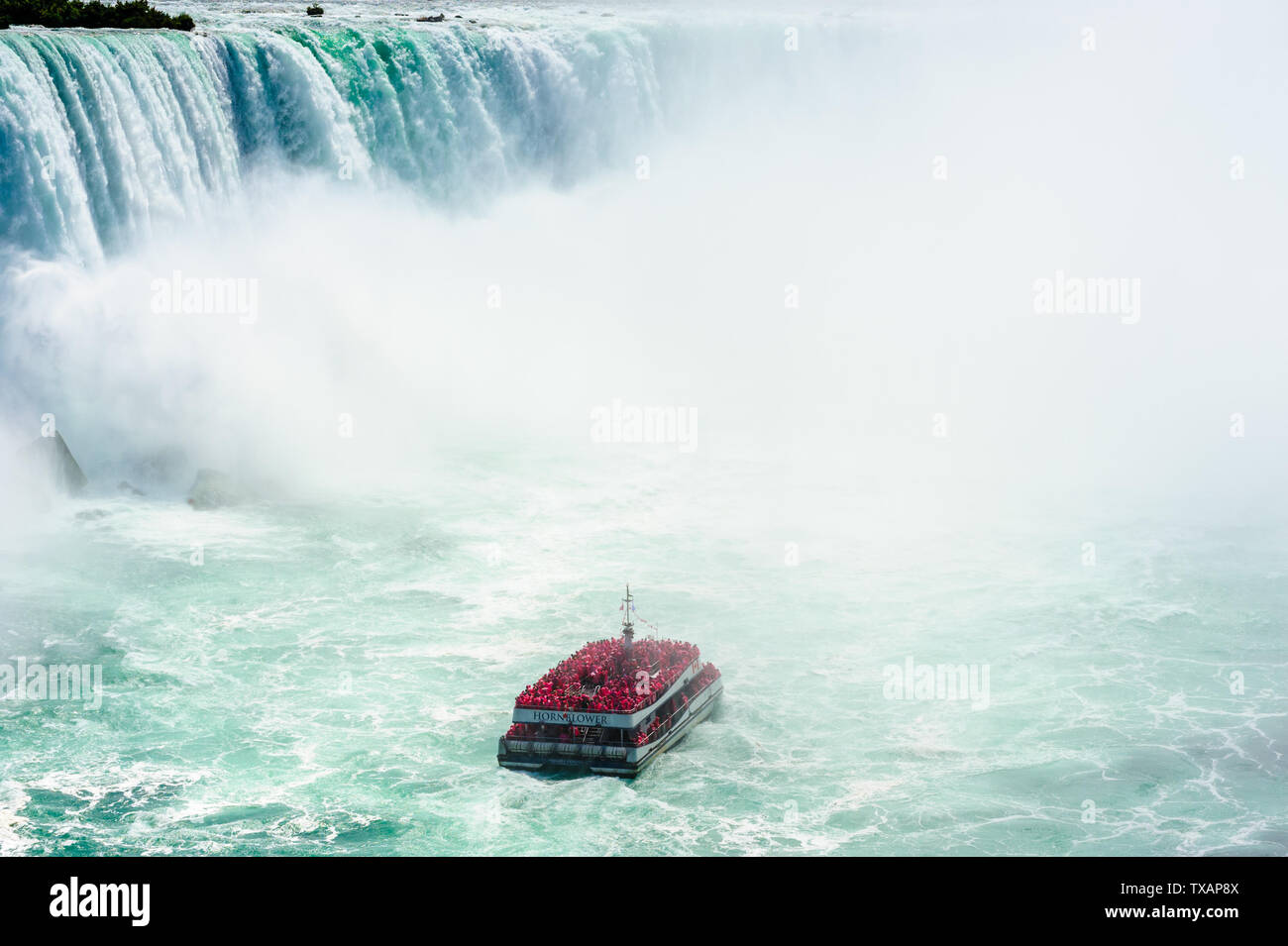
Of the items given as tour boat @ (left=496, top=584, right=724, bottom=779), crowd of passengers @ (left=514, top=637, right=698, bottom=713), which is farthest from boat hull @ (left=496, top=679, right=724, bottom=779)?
crowd of passengers @ (left=514, top=637, right=698, bottom=713)

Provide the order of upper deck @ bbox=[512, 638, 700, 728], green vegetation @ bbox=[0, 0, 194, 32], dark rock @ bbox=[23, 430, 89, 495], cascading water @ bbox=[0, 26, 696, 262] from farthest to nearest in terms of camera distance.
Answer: green vegetation @ bbox=[0, 0, 194, 32], cascading water @ bbox=[0, 26, 696, 262], dark rock @ bbox=[23, 430, 89, 495], upper deck @ bbox=[512, 638, 700, 728]

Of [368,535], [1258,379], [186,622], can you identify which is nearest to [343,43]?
[368,535]

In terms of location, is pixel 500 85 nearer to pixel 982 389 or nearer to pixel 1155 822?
pixel 982 389

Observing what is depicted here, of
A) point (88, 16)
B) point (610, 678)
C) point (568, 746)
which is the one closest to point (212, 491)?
point (610, 678)

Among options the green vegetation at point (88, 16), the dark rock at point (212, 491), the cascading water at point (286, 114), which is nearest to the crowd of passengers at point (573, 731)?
the dark rock at point (212, 491)

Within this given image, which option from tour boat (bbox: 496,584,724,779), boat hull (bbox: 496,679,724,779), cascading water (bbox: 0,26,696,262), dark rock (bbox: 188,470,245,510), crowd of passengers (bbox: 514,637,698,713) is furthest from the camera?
cascading water (bbox: 0,26,696,262)

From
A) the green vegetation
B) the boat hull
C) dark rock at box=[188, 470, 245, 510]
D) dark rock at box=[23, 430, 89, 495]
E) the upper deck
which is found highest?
the green vegetation

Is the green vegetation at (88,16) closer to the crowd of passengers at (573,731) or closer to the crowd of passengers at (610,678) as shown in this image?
Result: the crowd of passengers at (610,678)

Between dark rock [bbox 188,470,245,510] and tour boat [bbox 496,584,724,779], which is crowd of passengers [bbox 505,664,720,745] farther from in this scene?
dark rock [bbox 188,470,245,510]
